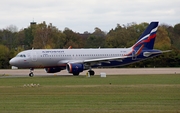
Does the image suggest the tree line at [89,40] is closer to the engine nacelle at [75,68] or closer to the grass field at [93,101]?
the engine nacelle at [75,68]

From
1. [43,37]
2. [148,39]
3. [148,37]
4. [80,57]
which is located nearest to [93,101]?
[80,57]

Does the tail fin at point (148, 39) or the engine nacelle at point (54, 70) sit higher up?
the tail fin at point (148, 39)

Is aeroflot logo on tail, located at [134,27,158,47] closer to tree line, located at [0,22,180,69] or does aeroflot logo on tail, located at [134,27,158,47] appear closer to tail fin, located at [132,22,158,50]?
tail fin, located at [132,22,158,50]

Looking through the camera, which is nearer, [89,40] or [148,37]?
[148,37]

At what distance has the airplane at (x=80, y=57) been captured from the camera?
5341 centimetres

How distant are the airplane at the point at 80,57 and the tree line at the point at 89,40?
22.5 metres

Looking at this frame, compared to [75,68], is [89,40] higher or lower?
higher

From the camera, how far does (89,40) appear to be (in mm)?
128125

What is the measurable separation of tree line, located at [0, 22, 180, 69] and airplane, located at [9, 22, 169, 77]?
2245cm

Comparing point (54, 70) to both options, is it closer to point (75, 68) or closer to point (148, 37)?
point (75, 68)

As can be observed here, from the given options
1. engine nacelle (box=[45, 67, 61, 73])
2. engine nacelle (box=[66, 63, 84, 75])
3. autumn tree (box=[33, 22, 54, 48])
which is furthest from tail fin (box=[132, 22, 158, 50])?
autumn tree (box=[33, 22, 54, 48])

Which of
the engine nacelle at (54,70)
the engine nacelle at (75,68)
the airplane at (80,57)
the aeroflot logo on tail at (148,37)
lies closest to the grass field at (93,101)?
the engine nacelle at (75,68)

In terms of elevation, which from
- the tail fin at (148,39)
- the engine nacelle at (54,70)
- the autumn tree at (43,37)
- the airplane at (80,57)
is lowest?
the engine nacelle at (54,70)

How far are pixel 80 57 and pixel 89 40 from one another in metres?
72.1
